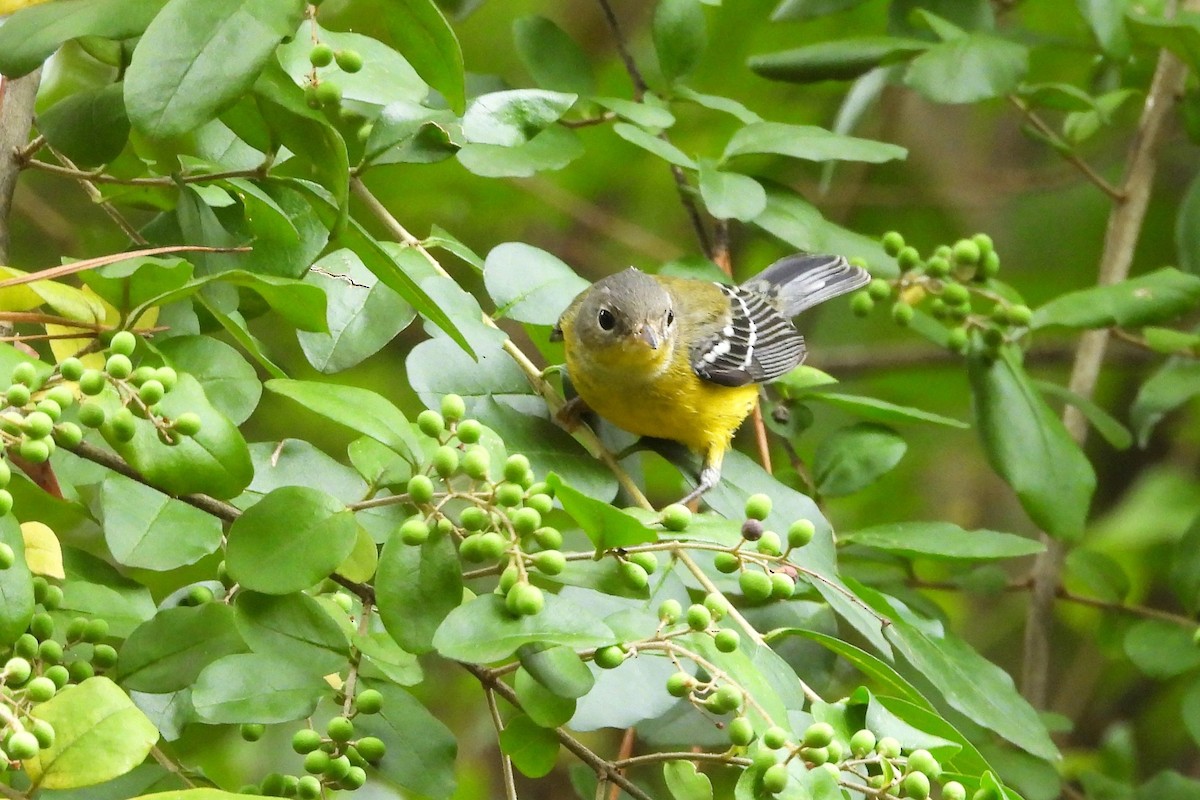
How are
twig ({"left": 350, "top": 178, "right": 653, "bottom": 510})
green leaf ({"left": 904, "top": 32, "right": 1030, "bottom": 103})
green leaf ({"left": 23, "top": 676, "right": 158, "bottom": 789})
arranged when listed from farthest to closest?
1. green leaf ({"left": 904, "top": 32, "right": 1030, "bottom": 103})
2. twig ({"left": 350, "top": 178, "right": 653, "bottom": 510})
3. green leaf ({"left": 23, "top": 676, "right": 158, "bottom": 789})

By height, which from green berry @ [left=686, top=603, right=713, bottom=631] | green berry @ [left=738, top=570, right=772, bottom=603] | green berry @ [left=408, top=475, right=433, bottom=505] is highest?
green berry @ [left=408, top=475, right=433, bottom=505]

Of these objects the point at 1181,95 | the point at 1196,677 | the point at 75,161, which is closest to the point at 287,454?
the point at 75,161

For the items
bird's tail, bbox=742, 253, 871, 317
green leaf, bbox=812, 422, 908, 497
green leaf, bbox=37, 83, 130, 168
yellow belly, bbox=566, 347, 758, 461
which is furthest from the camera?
bird's tail, bbox=742, 253, 871, 317

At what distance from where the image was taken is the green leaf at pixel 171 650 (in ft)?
6.02

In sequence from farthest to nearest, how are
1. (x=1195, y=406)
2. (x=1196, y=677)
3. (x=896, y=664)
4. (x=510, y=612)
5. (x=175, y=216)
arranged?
(x=1195, y=406), (x=1196, y=677), (x=896, y=664), (x=175, y=216), (x=510, y=612)

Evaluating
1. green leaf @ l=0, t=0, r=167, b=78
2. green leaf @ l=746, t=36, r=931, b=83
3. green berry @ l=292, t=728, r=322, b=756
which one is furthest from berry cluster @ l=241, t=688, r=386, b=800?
green leaf @ l=746, t=36, r=931, b=83

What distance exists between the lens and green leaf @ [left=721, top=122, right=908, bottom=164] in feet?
9.28

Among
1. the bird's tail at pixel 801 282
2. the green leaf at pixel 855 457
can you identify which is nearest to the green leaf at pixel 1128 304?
the green leaf at pixel 855 457

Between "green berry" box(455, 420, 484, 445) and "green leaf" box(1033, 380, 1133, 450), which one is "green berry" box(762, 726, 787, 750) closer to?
"green berry" box(455, 420, 484, 445)

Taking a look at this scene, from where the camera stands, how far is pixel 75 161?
7.04 ft

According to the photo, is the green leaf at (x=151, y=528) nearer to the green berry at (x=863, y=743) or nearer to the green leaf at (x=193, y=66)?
the green leaf at (x=193, y=66)

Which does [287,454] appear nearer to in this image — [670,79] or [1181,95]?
[670,79]

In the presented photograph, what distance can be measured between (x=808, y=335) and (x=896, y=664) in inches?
139

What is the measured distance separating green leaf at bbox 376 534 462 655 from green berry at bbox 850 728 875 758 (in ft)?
1.74
